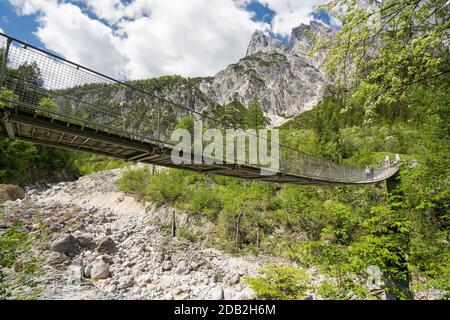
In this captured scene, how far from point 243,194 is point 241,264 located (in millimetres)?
4390

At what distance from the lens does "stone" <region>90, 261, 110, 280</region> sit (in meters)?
7.47

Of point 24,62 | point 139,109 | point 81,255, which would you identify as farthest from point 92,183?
point 24,62

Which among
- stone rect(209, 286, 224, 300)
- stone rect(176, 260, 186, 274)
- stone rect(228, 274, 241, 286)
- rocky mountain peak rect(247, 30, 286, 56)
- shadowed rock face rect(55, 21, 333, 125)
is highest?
rocky mountain peak rect(247, 30, 286, 56)

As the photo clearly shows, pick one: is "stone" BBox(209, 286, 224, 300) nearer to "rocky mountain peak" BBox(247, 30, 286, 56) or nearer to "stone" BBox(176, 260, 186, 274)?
"stone" BBox(176, 260, 186, 274)

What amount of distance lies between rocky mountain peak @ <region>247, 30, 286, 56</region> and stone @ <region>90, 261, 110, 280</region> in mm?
123062

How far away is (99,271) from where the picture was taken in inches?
296

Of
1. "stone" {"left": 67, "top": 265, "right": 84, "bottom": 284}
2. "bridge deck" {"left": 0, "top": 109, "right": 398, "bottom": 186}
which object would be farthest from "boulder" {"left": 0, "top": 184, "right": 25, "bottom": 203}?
"bridge deck" {"left": 0, "top": 109, "right": 398, "bottom": 186}

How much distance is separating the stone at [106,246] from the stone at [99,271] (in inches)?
46.3

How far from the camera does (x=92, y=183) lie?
18.7 metres

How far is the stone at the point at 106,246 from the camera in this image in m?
8.91

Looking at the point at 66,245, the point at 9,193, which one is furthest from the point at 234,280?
the point at 9,193

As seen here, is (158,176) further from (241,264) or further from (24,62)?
(24,62)

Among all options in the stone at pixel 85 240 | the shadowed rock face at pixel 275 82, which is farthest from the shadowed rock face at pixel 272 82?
the stone at pixel 85 240

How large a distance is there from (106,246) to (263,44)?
12911 centimetres
